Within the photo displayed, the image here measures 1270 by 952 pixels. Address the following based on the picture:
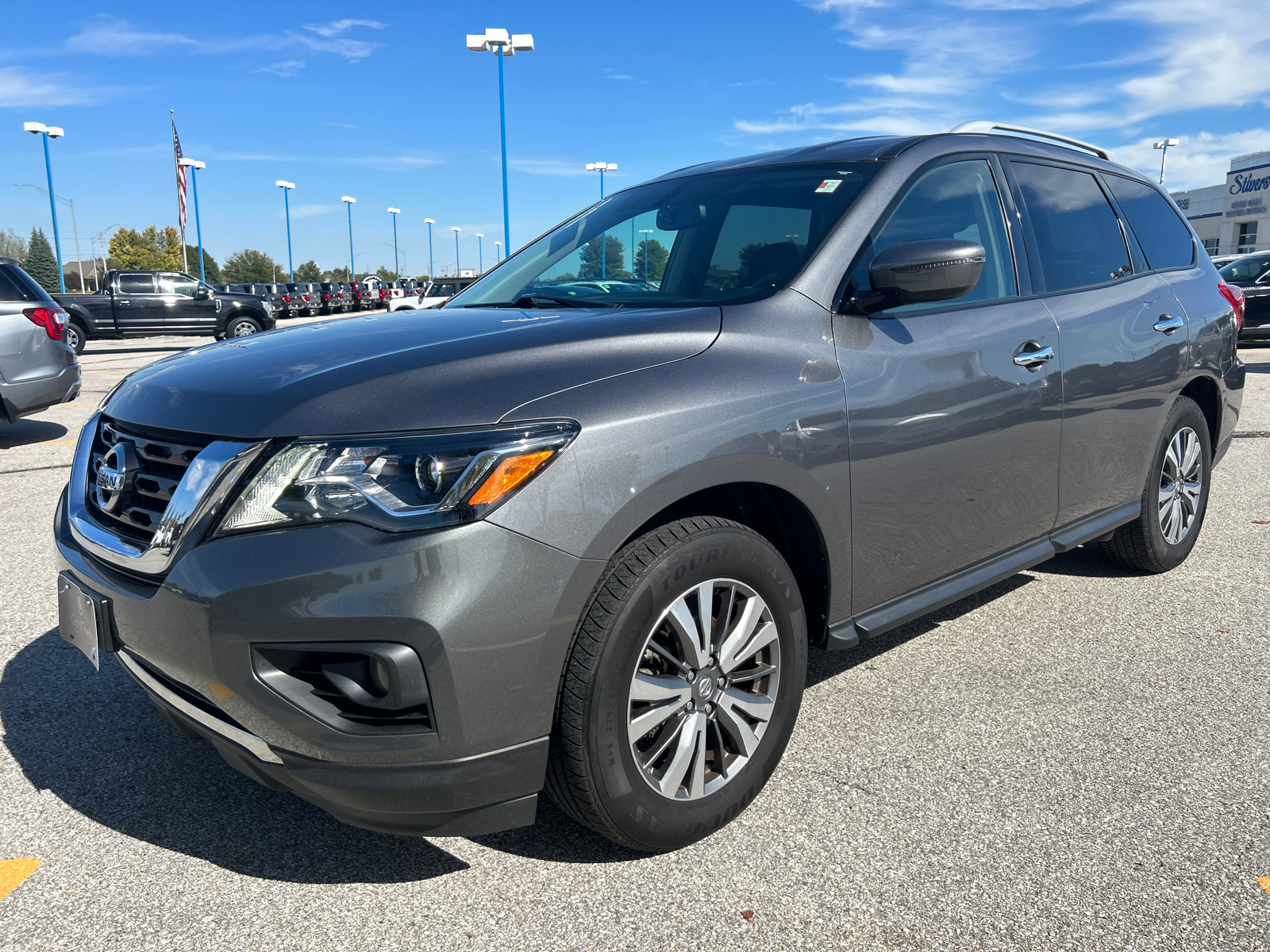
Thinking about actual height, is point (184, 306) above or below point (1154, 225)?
below

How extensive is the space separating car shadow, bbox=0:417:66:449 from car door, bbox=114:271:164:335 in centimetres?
1501

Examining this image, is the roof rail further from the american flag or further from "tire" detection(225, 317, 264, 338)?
the american flag

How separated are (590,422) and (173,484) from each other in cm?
97

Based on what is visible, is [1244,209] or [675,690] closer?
[675,690]

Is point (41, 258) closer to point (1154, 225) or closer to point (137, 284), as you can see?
point (137, 284)

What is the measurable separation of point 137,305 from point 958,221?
25.1 m

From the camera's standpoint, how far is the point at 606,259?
11.8ft

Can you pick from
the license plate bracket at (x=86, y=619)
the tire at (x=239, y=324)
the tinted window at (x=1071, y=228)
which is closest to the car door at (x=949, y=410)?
the tinted window at (x=1071, y=228)

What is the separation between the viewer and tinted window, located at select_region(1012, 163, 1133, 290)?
3.63 meters

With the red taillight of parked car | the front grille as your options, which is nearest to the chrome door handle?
the front grille

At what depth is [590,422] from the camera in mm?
2094

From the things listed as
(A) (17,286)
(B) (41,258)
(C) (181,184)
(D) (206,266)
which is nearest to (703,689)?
(A) (17,286)

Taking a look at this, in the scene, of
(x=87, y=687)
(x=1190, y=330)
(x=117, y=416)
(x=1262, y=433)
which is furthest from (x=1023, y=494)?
(x=1262, y=433)

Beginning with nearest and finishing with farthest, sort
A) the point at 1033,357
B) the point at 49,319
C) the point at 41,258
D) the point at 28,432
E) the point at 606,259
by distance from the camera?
the point at 1033,357, the point at 606,259, the point at 49,319, the point at 28,432, the point at 41,258
